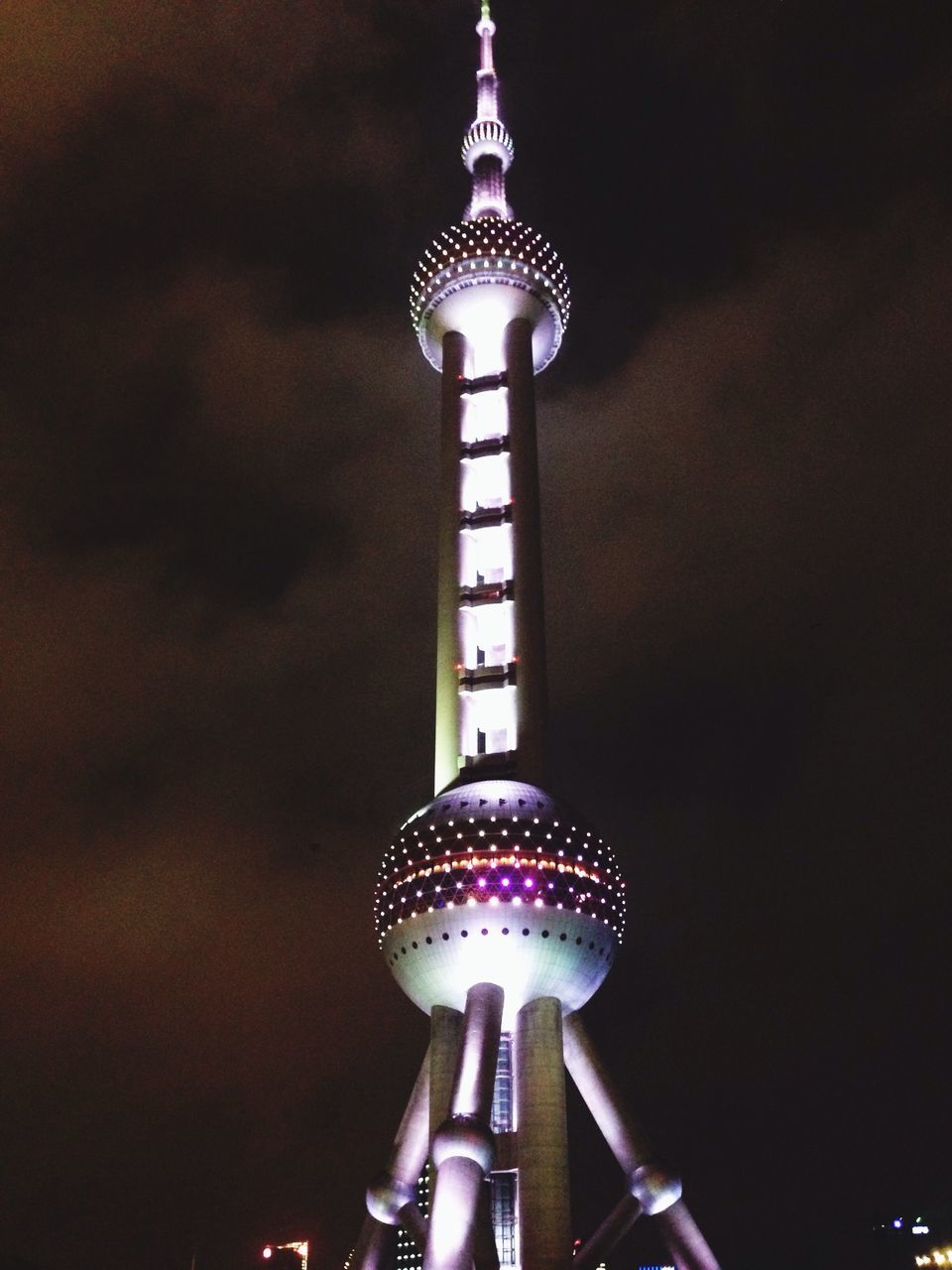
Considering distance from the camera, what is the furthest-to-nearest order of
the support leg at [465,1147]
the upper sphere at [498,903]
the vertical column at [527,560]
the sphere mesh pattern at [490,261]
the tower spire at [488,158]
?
1. the tower spire at [488,158]
2. the sphere mesh pattern at [490,261]
3. the vertical column at [527,560]
4. the upper sphere at [498,903]
5. the support leg at [465,1147]

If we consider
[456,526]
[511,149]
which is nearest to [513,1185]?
[456,526]

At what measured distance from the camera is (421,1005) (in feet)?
213

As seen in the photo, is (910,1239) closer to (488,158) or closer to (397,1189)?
(397,1189)

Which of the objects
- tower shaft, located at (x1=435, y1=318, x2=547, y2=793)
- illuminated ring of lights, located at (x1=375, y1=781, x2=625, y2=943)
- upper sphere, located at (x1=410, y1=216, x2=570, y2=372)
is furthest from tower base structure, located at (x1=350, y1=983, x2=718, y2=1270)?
upper sphere, located at (x1=410, y1=216, x2=570, y2=372)

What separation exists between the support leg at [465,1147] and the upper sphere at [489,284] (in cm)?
4149

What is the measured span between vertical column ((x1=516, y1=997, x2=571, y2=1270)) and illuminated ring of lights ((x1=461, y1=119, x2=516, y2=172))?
5493 centimetres

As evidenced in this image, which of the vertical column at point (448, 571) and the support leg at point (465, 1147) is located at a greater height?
the vertical column at point (448, 571)

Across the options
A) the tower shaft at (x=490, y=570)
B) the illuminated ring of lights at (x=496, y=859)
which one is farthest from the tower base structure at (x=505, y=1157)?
the tower shaft at (x=490, y=570)

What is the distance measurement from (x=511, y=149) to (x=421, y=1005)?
56.0 meters

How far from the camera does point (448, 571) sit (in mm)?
74812

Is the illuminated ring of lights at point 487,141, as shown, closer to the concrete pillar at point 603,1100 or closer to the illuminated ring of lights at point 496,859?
the illuminated ring of lights at point 496,859

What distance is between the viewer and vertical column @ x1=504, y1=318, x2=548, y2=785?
228ft

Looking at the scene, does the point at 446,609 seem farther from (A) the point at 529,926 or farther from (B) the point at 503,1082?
(B) the point at 503,1082

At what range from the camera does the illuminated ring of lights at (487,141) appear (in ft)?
290
